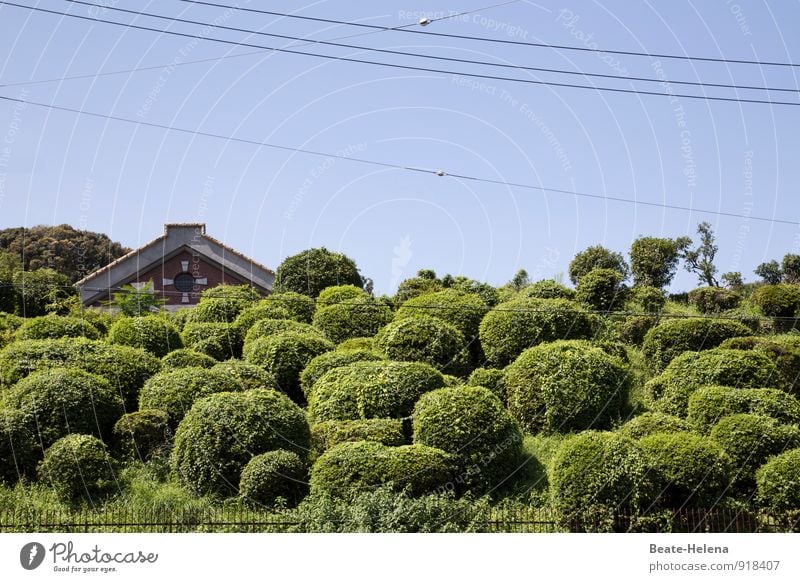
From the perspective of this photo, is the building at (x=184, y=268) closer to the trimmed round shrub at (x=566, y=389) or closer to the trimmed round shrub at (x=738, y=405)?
the trimmed round shrub at (x=566, y=389)

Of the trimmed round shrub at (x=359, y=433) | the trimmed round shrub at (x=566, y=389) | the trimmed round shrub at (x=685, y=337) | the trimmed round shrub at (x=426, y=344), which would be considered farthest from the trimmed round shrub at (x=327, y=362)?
the trimmed round shrub at (x=685, y=337)

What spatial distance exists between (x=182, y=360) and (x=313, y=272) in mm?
8201

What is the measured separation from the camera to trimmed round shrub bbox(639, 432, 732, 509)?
17.2 meters

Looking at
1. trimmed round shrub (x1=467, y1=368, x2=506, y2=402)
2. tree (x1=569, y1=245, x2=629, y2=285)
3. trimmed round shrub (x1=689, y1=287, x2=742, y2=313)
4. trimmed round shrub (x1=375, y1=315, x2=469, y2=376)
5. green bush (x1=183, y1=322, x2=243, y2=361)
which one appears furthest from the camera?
tree (x1=569, y1=245, x2=629, y2=285)

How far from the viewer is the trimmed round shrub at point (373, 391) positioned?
19484mm

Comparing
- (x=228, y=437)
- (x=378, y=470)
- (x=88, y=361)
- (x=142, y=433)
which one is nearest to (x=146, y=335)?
(x=88, y=361)

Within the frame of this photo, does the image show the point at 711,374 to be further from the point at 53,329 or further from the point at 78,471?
the point at 53,329

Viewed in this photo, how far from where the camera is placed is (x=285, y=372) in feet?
72.5

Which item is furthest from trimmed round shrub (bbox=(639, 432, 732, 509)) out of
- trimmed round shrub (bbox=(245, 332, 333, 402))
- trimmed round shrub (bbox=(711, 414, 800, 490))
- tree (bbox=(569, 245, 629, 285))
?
tree (bbox=(569, 245, 629, 285))

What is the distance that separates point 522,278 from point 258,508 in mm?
23800

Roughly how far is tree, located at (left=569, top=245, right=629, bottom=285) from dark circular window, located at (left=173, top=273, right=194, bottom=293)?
1415cm

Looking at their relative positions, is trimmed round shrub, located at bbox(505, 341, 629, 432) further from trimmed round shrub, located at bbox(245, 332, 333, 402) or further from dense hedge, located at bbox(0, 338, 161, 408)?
dense hedge, located at bbox(0, 338, 161, 408)
